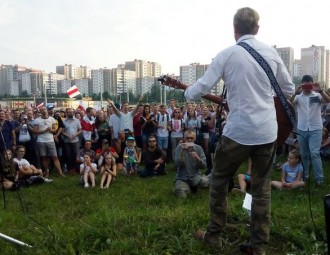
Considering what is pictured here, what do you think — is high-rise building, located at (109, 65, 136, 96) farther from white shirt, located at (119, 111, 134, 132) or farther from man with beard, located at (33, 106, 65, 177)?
man with beard, located at (33, 106, 65, 177)

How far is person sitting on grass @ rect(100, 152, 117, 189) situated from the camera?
9.20 meters

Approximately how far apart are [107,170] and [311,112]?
4.98 m

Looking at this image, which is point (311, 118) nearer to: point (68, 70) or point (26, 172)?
point (26, 172)

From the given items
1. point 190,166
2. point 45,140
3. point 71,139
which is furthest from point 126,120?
point 190,166

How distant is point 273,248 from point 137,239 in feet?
4.47

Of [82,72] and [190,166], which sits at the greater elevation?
[82,72]

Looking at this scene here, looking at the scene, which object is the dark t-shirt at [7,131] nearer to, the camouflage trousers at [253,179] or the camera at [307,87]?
the camera at [307,87]

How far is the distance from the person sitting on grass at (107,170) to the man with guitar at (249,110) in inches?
240

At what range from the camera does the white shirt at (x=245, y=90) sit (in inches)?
121

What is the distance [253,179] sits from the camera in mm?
3365

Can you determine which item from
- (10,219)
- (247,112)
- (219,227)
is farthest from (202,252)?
(10,219)

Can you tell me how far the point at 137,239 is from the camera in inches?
150

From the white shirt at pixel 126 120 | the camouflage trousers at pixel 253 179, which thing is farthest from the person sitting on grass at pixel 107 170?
the camouflage trousers at pixel 253 179

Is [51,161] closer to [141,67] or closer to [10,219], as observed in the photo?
[10,219]
